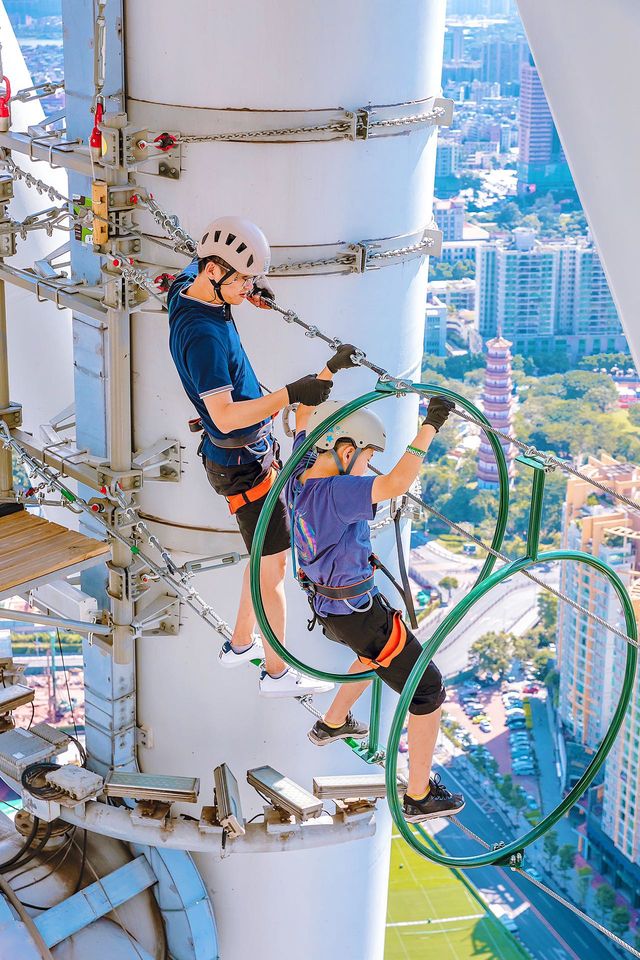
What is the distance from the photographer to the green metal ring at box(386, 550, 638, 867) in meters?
3.38

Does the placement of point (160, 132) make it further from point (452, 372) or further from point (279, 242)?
point (452, 372)

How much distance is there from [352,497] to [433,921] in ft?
70.9

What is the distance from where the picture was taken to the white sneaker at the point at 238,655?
493 cm

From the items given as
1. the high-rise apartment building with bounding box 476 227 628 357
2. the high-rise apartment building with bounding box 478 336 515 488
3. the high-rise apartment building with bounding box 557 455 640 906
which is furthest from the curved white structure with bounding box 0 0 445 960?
the high-rise apartment building with bounding box 476 227 628 357

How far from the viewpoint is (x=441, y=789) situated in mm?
4438

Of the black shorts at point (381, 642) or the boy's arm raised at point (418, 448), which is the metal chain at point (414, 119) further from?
the black shorts at point (381, 642)

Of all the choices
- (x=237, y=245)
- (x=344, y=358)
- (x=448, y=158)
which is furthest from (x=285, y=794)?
(x=448, y=158)

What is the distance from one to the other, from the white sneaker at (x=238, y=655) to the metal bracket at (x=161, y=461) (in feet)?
2.20

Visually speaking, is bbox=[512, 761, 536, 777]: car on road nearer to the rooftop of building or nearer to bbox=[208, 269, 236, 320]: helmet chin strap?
the rooftop of building

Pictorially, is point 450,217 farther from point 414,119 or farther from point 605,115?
point 605,115

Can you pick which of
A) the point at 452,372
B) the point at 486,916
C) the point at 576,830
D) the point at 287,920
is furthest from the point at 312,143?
the point at 452,372

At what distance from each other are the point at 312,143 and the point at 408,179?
18.2 inches

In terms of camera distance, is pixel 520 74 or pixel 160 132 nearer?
pixel 160 132

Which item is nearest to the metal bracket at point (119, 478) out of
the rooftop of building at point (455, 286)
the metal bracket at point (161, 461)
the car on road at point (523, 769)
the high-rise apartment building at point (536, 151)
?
the metal bracket at point (161, 461)
